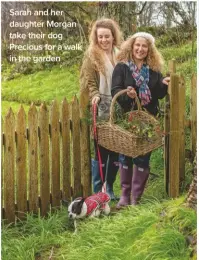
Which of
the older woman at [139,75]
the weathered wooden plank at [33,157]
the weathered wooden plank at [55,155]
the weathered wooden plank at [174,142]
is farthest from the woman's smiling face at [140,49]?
the weathered wooden plank at [33,157]

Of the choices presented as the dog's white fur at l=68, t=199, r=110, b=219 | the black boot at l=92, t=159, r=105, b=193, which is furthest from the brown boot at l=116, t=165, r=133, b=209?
the black boot at l=92, t=159, r=105, b=193

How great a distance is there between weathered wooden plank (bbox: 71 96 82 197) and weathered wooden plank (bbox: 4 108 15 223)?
488 mm

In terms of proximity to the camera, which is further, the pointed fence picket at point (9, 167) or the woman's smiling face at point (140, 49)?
the pointed fence picket at point (9, 167)

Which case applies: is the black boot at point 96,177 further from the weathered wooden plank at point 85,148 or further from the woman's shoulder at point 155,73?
the woman's shoulder at point 155,73

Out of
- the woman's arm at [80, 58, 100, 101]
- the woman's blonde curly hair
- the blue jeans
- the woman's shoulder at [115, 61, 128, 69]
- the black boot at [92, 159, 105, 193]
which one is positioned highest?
the woman's blonde curly hair

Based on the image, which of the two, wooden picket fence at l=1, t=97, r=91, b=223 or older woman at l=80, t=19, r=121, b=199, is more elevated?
older woman at l=80, t=19, r=121, b=199

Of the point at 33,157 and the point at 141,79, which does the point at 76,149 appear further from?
the point at 141,79

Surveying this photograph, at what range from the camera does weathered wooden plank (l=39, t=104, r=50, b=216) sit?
4395 millimetres

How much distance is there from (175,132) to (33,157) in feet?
3.71

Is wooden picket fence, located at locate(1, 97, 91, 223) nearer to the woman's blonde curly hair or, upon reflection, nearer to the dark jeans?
the dark jeans

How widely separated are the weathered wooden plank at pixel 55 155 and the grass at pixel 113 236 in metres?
0.16

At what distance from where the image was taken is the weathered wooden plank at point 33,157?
14.3ft

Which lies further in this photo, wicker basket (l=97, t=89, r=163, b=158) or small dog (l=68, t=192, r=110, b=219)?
small dog (l=68, t=192, r=110, b=219)

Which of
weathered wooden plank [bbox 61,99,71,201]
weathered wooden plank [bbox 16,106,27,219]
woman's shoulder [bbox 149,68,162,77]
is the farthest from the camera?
weathered wooden plank [bbox 61,99,71,201]
